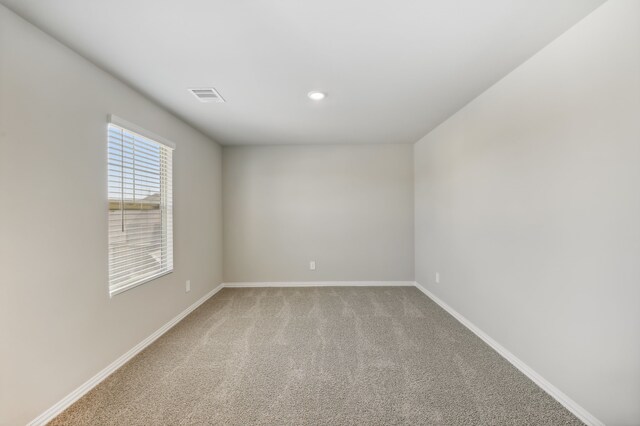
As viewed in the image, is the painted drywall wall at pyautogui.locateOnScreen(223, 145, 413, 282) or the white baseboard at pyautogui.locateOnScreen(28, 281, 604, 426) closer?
→ the white baseboard at pyautogui.locateOnScreen(28, 281, 604, 426)

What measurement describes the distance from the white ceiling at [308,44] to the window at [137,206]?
19.1 inches

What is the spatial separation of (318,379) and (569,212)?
2.05 m

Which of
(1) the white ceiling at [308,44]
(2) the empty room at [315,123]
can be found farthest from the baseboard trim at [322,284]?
(1) the white ceiling at [308,44]

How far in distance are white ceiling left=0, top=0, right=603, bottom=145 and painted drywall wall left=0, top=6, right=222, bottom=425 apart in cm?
23

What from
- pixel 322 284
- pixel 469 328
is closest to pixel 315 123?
pixel 322 284

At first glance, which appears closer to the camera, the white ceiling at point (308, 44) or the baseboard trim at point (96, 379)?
the white ceiling at point (308, 44)

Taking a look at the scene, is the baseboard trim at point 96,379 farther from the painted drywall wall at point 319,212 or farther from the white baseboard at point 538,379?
the white baseboard at point 538,379

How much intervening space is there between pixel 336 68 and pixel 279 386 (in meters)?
2.41

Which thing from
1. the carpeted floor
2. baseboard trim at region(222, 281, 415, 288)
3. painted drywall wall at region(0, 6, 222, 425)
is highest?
painted drywall wall at region(0, 6, 222, 425)

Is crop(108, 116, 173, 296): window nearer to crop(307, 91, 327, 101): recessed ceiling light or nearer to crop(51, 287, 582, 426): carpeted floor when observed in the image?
crop(51, 287, 582, 426): carpeted floor

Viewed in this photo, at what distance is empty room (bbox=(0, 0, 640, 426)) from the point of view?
1.48 m

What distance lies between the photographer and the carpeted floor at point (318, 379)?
168cm

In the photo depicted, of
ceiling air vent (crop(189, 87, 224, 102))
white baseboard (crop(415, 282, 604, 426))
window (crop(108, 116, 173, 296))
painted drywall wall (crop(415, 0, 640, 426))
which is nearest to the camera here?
painted drywall wall (crop(415, 0, 640, 426))

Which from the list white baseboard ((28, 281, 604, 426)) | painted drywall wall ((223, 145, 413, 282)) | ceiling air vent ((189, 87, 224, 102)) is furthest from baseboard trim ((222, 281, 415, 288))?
ceiling air vent ((189, 87, 224, 102))
